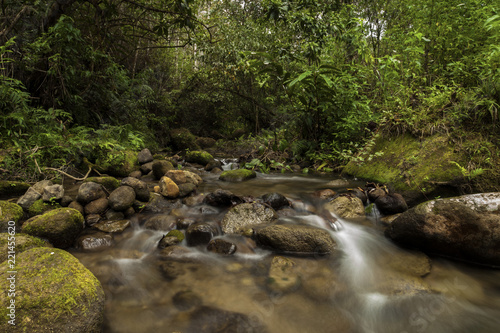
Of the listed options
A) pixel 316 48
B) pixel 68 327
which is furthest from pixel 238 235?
pixel 316 48

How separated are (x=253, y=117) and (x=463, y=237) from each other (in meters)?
11.6

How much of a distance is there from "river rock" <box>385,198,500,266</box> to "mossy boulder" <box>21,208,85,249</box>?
4.38 meters

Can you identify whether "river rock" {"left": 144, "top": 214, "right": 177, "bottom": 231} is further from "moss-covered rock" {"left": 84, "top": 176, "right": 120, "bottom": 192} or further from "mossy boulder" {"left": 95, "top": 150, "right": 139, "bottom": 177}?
"mossy boulder" {"left": 95, "top": 150, "right": 139, "bottom": 177}

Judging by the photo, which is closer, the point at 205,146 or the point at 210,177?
the point at 210,177

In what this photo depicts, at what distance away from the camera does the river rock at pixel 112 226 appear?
3.67 meters

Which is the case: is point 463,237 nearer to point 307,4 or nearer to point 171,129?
point 307,4

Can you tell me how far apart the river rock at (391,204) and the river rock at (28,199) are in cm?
547

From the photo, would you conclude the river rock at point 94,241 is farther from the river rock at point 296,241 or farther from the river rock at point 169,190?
the river rock at point 296,241

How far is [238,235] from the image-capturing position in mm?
3596

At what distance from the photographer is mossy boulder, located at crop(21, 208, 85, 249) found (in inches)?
120

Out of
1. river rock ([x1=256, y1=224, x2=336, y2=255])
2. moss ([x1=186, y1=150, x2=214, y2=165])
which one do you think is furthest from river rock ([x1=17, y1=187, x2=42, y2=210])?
moss ([x1=186, y1=150, x2=214, y2=165])

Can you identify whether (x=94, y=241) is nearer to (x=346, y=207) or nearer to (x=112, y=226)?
(x=112, y=226)

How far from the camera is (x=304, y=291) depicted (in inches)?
100

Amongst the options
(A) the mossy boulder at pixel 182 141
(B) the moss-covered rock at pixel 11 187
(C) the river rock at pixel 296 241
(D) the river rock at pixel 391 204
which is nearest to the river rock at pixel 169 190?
(C) the river rock at pixel 296 241
